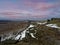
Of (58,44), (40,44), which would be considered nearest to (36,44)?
(40,44)

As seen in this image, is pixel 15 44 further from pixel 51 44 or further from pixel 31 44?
pixel 51 44

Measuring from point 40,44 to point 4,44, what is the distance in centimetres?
416

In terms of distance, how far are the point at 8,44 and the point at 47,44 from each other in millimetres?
4530

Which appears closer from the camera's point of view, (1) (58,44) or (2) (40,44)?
(2) (40,44)

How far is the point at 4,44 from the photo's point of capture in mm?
17328

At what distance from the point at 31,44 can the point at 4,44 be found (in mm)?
3120

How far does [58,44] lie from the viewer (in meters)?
18.8

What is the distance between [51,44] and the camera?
58.9 ft

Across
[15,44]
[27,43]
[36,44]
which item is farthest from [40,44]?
[15,44]

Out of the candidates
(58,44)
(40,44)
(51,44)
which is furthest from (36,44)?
(58,44)

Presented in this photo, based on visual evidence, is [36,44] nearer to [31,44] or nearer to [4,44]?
[31,44]

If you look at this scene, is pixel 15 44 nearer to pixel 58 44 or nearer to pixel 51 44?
pixel 51 44

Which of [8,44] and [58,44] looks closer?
[8,44]

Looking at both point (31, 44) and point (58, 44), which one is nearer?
point (31, 44)
